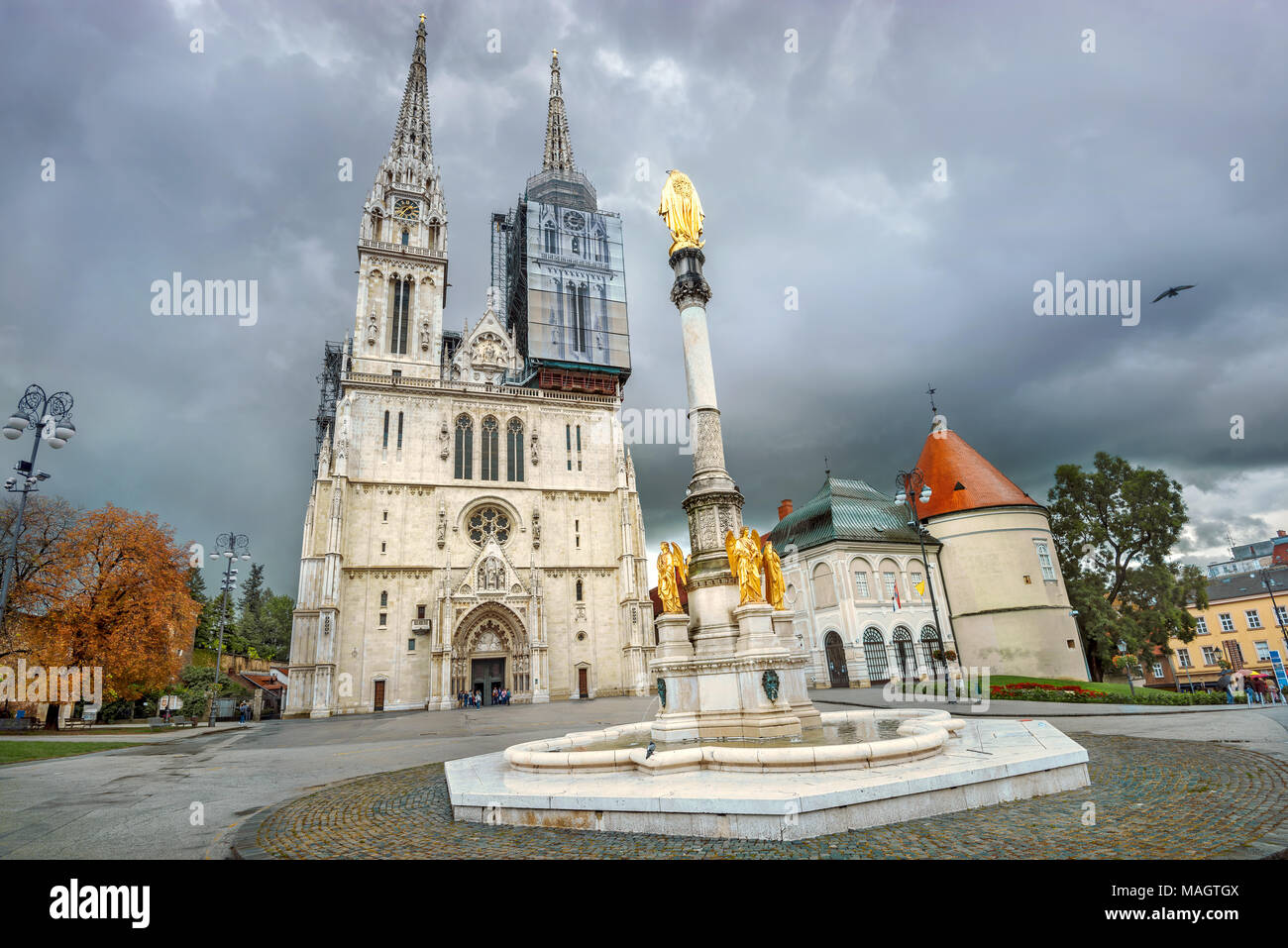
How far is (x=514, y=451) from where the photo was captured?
141 feet

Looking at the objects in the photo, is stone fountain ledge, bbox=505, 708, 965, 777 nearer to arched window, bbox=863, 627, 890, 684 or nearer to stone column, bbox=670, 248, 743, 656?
stone column, bbox=670, 248, 743, 656

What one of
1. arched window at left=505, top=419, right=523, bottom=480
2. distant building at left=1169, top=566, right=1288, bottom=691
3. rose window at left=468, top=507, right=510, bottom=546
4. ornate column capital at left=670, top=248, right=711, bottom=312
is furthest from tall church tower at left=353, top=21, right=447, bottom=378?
distant building at left=1169, top=566, right=1288, bottom=691

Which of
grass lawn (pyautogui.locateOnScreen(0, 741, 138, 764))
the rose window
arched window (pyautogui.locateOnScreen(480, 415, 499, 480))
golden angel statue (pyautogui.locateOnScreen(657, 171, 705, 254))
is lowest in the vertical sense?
grass lawn (pyautogui.locateOnScreen(0, 741, 138, 764))

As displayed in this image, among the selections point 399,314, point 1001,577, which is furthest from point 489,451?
point 1001,577

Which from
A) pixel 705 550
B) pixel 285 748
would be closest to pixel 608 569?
pixel 285 748

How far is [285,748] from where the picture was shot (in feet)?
54.3

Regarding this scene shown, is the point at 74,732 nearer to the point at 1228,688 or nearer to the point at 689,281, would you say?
the point at 689,281

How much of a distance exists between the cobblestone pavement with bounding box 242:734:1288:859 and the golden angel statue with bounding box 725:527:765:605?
5086mm

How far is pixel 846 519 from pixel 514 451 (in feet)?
76.2

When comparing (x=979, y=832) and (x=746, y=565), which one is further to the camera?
(x=746, y=565)

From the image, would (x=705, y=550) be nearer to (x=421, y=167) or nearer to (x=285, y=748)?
(x=285, y=748)

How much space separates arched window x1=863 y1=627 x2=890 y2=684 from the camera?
3088 cm

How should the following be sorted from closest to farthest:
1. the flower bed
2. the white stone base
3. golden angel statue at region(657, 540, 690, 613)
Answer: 1. the white stone base
2. golden angel statue at region(657, 540, 690, 613)
3. the flower bed
